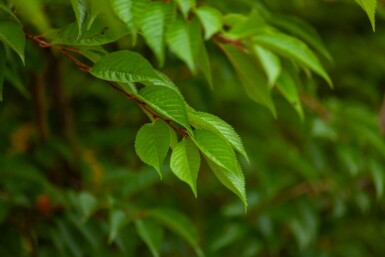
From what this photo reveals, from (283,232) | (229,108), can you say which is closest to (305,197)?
(283,232)

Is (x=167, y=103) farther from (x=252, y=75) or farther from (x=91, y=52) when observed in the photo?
(x=252, y=75)

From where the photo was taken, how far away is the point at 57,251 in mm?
1405

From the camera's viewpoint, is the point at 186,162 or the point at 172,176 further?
the point at 172,176

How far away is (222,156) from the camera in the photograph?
0.76 metres

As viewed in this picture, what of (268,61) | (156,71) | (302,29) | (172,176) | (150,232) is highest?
(156,71)

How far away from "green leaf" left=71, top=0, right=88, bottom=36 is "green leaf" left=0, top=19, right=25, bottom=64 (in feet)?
0.26

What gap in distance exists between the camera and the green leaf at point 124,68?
0.78 metres

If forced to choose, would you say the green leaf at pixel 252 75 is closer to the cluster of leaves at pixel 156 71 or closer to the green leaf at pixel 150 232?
the cluster of leaves at pixel 156 71

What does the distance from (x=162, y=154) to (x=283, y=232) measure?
1118 millimetres

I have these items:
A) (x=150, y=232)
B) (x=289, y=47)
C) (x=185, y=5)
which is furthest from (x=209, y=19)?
(x=150, y=232)

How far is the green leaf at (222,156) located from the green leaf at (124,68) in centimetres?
10

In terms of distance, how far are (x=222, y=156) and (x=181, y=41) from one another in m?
0.18

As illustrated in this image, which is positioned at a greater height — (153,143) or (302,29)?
(153,143)

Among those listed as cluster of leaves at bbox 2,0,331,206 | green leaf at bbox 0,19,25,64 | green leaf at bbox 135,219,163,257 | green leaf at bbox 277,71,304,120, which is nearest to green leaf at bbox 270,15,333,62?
green leaf at bbox 277,71,304,120
